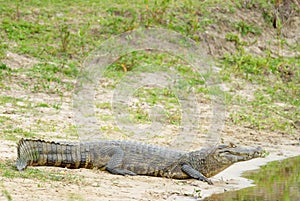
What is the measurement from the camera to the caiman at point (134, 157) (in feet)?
27.0

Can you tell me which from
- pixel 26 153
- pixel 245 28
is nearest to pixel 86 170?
pixel 26 153

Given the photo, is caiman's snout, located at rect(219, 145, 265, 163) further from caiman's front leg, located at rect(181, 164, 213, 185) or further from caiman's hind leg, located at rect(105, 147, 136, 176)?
caiman's hind leg, located at rect(105, 147, 136, 176)

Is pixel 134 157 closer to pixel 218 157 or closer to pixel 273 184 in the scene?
pixel 218 157

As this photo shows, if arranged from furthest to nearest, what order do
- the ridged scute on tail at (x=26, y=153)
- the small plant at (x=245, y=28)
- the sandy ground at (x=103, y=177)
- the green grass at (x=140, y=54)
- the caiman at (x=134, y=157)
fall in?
1. the small plant at (x=245, y=28)
2. the green grass at (x=140, y=54)
3. the caiman at (x=134, y=157)
4. the ridged scute on tail at (x=26, y=153)
5. the sandy ground at (x=103, y=177)

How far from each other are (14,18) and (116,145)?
7656 mm

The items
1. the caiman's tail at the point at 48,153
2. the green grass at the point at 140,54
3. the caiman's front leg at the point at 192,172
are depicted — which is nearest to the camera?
the caiman's tail at the point at 48,153

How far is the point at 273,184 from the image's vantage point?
8.92m

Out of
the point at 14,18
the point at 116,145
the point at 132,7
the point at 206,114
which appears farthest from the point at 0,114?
the point at 132,7

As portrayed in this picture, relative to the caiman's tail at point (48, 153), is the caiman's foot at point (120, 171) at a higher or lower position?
lower

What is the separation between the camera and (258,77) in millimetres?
16188

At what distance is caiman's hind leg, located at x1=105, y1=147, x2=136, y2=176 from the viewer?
8.63 meters

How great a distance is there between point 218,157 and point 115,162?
148 centimetres

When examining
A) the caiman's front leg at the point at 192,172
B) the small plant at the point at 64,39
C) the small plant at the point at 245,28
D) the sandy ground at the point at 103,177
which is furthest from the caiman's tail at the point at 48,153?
the small plant at the point at 245,28

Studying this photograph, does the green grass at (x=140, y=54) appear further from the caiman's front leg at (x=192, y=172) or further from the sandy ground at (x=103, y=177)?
the caiman's front leg at (x=192, y=172)
